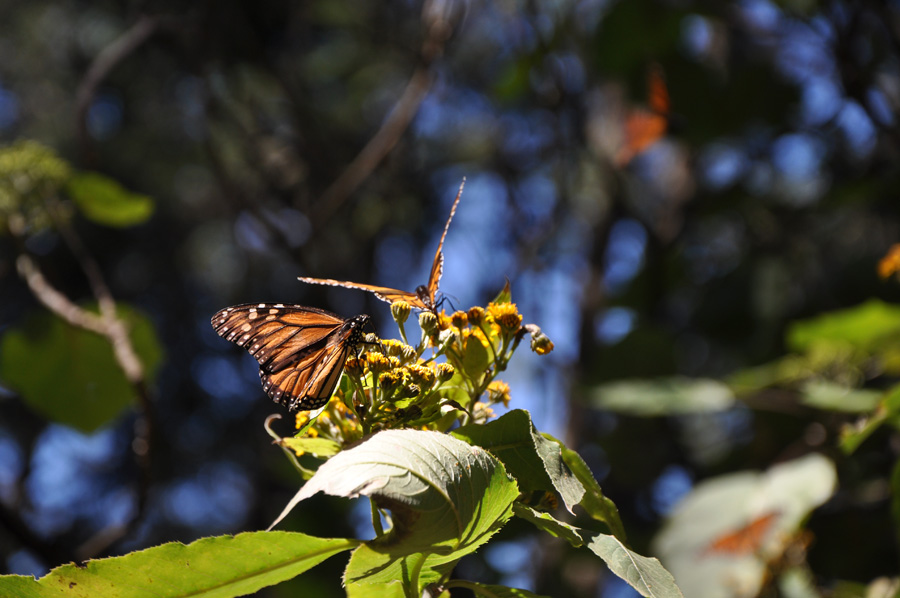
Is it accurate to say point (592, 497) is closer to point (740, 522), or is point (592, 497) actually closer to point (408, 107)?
point (740, 522)

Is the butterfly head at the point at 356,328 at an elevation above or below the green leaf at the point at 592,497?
above

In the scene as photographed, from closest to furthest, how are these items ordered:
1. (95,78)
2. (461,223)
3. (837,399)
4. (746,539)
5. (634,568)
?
(634,568), (837,399), (95,78), (746,539), (461,223)

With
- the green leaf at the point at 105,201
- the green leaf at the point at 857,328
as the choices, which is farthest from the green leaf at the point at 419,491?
the green leaf at the point at 857,328

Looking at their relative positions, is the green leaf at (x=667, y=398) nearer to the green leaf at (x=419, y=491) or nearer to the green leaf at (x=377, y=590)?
the green leaf at (x=377, y=590)

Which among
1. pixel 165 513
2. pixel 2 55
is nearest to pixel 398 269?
pixel 165 513

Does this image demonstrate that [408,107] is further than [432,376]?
Yes

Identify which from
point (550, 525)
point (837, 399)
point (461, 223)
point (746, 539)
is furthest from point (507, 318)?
point (461, 223)

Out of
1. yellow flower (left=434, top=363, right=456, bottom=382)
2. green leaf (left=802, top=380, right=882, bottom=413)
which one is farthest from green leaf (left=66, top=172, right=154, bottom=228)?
green leaf (left=802, top=380, right=882, bottom=413)

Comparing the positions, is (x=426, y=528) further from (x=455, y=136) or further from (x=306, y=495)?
(x=455, y=136)
